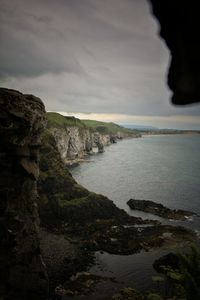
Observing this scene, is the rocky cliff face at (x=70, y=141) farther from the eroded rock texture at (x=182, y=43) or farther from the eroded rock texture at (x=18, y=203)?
the eroded rock texture at (x=182, y=43)

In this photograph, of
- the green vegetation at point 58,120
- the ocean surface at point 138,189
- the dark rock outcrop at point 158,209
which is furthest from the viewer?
the green vegetation at point 58,120

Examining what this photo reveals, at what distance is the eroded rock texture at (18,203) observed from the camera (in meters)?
30.3

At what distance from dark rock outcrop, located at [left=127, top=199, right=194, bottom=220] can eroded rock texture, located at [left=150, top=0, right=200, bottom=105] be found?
61645mm

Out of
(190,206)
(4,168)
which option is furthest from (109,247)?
(190,206)

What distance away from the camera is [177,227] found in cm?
5712

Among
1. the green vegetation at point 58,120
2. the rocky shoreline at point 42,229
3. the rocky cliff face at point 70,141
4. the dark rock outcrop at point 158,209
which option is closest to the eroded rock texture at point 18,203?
the rocky shoreline at point 42,229

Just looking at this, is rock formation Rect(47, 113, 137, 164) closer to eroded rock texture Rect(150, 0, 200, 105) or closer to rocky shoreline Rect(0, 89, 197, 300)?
rocky shoreline Rect(0, 89, 197, 300)

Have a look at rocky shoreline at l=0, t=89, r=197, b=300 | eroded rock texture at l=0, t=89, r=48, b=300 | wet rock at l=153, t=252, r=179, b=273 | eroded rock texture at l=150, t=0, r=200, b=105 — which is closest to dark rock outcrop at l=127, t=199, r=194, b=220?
rocky shoreline at l=0, t=89, r=197, b=300

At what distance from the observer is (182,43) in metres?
4.86

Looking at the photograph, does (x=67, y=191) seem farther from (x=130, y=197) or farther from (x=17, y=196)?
(x=17, y=196)

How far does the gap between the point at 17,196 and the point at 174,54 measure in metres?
29.7

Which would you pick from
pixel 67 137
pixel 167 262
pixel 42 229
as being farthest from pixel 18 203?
pixel 67 137

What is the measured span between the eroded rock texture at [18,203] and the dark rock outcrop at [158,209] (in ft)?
125

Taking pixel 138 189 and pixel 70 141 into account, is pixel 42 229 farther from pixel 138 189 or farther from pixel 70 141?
pixel 70 141
